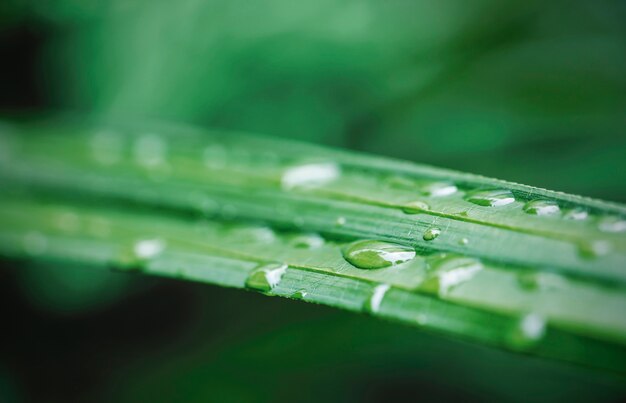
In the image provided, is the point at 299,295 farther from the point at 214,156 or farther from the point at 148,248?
the point at 214,156

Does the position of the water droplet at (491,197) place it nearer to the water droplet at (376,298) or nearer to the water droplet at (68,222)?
the water droplet at (376,298)

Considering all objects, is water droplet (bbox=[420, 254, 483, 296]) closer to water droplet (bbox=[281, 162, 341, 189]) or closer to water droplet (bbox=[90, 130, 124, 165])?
water droplet (bbox=[281, 162, 341, 189])

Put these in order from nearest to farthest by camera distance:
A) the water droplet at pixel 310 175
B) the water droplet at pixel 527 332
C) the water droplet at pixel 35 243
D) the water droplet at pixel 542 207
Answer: the water droplet at pixel 527 332 → the water droplet at pixel 542 207 → the water droplet at pixel 310 175 → the water droplet at pixel 35 243

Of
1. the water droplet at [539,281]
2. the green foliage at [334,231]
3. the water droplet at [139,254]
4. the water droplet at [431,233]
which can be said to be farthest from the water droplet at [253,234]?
the water droplet at [539,281]

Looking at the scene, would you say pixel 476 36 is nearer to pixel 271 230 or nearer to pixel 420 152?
pixel 420 152

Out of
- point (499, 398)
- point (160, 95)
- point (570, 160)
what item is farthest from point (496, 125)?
point (160, 95)

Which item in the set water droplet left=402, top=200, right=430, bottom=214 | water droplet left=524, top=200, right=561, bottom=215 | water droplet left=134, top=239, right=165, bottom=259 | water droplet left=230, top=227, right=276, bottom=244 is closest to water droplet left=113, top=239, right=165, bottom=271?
water droplet left=134, top=239, right=165, bottom=259
